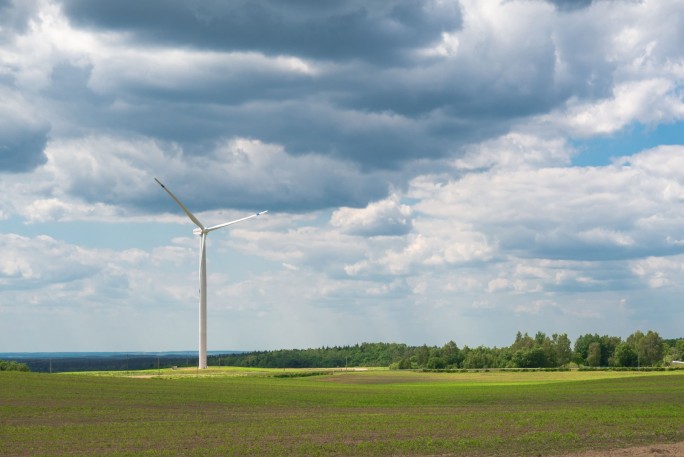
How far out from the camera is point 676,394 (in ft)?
265

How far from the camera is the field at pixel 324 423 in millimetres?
40219

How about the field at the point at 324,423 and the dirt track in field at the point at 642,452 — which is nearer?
the dirt track in field at the point at 642,452

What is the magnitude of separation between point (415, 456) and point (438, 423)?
14.5 m

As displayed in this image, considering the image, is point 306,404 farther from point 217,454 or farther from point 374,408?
point 217,454

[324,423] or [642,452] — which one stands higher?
[324,423]

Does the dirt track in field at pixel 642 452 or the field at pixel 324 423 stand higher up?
the field at pixel 324 423

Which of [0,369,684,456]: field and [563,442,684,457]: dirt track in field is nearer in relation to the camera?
[563,442,684,457]: dirt track in field

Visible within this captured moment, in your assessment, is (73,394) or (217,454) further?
(73,394)

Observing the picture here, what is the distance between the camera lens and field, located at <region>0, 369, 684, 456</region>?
4022 centimetres

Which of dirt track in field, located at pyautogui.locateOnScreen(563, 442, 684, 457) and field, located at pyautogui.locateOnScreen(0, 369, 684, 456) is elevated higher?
field, located at pyautogui.locateOnScreen(0, 369, 684, 456)

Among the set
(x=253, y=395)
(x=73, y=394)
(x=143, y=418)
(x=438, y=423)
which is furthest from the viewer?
(x=253, y=395)

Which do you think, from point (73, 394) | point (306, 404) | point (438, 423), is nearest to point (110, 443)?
point (438, 423)

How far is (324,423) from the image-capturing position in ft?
172

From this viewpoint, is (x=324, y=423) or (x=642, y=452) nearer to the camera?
(x=642, y=452)
